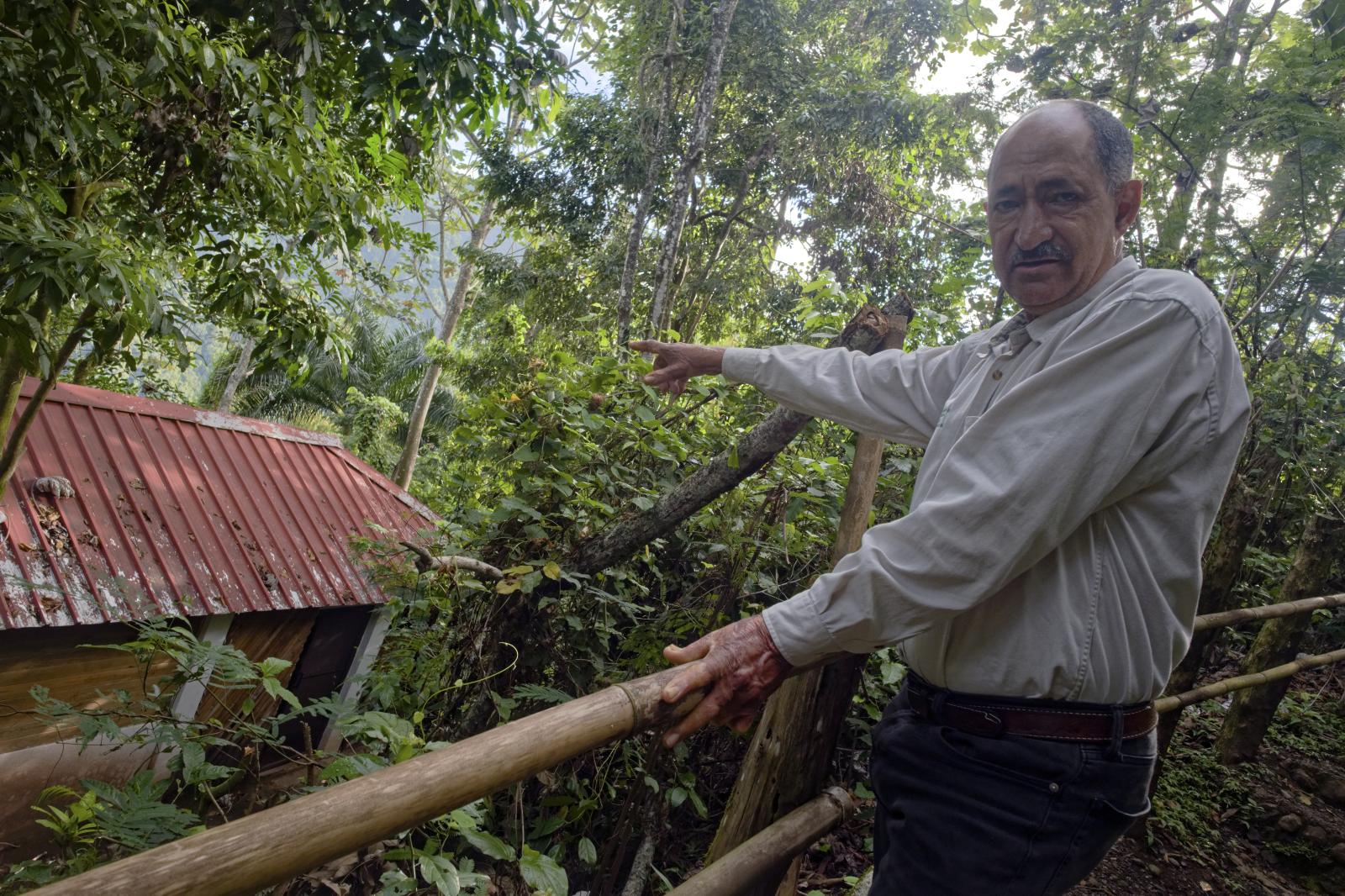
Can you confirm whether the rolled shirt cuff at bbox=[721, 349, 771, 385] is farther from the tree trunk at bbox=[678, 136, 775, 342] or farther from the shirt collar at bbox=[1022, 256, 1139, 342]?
the tree trunk at bbox=[678, 136, 775, 342]

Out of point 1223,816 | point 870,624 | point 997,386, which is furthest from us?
point 1223,816

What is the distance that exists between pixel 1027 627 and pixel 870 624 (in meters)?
0.26

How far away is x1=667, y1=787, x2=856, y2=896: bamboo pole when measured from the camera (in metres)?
1.52

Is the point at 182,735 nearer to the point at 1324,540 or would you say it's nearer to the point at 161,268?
the point at 161,268

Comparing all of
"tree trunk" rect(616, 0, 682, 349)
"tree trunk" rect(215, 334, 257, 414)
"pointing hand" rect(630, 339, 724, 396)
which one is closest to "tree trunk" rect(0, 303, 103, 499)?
"pointing hand" rect(630, 339, 724, 396)

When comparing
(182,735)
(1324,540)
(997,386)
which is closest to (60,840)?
(182,735)

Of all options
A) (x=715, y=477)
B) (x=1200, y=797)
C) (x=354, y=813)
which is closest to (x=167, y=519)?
(x=715, y=477)

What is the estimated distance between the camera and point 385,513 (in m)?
8.41

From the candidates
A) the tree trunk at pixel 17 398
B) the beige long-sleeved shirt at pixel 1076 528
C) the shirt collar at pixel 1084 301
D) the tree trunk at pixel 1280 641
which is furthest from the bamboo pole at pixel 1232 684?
the tree trunk at pixel 17 398

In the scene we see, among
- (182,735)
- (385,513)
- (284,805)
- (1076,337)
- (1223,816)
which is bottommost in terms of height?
(385,513)

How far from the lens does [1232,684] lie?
10.4 feet

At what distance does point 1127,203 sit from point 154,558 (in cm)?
682

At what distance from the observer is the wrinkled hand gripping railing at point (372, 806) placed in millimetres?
659

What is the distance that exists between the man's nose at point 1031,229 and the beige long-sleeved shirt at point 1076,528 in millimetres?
202
